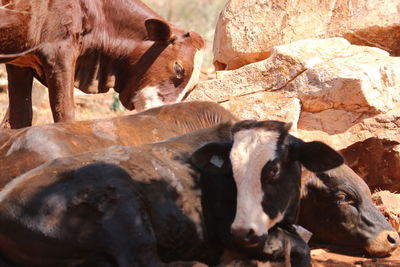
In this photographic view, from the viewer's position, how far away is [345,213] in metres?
6.25

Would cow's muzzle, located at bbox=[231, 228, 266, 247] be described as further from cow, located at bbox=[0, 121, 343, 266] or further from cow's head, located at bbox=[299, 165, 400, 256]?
cow's head, located at bbox=[299, 165, 400, 256]

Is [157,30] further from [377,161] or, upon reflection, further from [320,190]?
[320,190]

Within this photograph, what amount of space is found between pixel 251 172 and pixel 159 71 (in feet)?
16.6

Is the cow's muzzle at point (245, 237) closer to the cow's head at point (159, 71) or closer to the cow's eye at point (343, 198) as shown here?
the cow's eye at point (343, 198)

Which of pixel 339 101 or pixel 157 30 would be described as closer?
pixel 339 101

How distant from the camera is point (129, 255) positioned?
4559 mm

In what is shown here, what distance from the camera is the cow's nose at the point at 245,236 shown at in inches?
179

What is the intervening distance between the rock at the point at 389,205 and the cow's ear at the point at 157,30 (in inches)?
135

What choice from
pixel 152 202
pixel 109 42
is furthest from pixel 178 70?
pixel 152 202

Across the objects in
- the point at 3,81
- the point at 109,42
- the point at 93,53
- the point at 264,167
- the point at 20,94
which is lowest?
the point at 3,81

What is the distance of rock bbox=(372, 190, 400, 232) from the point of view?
7148mm

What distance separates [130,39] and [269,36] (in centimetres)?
177

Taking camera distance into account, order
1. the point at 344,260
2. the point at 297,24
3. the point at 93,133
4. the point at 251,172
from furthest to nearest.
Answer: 1. the point at 297,24
2. the point at 93,133
3. the point at 344,260
4. the point at 251,172

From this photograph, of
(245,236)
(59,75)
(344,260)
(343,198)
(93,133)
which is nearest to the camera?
(245,236)
